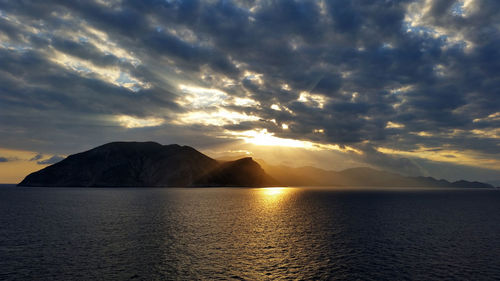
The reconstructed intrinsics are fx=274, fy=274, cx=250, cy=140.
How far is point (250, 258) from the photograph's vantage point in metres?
41.8

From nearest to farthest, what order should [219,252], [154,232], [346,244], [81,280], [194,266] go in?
[81,280]
[194,266]
[219,252]
[346,244]
[154,232]

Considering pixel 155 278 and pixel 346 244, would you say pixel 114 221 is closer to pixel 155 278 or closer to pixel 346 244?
pixel 155 278

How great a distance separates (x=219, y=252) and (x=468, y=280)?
110ft

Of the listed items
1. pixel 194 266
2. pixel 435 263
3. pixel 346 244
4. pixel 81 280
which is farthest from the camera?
pixel 346 244

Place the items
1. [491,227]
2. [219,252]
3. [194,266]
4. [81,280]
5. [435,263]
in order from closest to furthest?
1. [81,280]
2. [194,266]
3. [435,263]
4. [219,252]
5. [491,227]

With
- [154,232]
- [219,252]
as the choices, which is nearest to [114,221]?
[154,232]

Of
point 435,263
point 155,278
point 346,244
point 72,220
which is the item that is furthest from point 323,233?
point 72,220

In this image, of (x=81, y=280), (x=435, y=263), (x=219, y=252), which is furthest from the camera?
(x=219, y=252)

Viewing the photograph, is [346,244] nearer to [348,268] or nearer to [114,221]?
[348,268]

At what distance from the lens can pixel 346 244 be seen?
52.2 m

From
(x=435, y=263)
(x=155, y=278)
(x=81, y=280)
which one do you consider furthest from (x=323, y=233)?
(x=81, y=280)

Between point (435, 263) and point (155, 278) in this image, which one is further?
point (435, 263)

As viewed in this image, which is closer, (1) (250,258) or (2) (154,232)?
(1) (250,258)

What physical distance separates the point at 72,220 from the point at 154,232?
31992 millimetres
